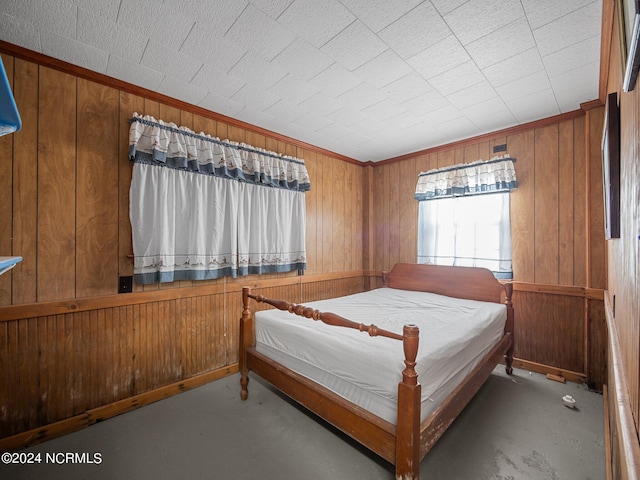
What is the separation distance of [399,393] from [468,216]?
271cm

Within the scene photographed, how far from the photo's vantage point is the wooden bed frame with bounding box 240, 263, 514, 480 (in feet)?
4.69

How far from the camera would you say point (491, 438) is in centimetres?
199

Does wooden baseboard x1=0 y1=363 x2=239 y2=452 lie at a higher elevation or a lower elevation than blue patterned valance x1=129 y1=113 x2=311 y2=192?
lower

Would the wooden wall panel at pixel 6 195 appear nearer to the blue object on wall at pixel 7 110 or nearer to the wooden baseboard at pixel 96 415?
the wooden baseboard at pixel 96 415

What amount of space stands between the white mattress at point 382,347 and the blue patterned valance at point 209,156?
1.44 m

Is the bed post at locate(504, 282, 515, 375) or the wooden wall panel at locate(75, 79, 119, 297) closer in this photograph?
the wooden wall panel at locate(75, 79, 119, 297)

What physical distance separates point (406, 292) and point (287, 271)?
4.82ft

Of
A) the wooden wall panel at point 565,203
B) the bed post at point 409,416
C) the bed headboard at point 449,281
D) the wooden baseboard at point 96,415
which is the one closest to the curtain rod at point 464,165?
the wooden wall panel at point 565,203

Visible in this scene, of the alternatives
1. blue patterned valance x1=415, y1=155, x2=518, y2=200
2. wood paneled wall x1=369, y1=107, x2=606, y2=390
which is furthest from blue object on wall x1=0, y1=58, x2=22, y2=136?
wood paneled wall x1=369, y1=107, x2=606, y2=390

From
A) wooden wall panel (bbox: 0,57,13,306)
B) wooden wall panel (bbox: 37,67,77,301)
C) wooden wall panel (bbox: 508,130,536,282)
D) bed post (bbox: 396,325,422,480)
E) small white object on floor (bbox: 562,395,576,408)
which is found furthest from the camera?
wooden wall panel (bbox: 508,130,536,282)

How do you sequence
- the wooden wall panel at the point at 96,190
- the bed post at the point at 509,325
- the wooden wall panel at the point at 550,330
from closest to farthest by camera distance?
the wooden wall panel at the point at 96,190 → the wooden wall panel at the point at 550,330 → the bed post at the point at 509,325

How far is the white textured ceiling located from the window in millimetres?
994

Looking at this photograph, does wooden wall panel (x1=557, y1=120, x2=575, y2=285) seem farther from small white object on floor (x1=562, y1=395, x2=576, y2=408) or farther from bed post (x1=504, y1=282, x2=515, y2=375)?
small white object on floor (x1=562, y1=395, x2=576, y2=408)

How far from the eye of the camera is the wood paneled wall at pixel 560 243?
105 inches
